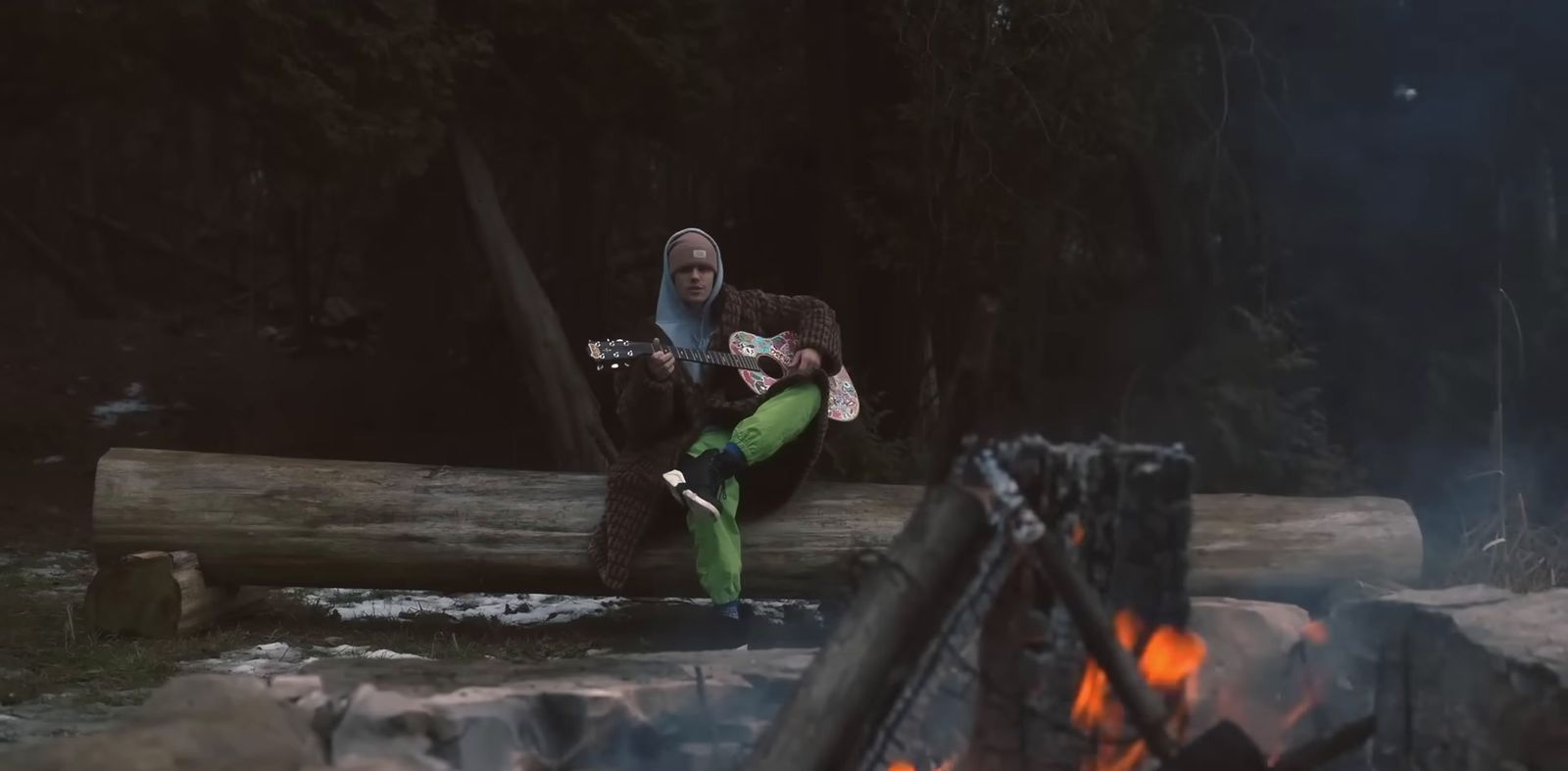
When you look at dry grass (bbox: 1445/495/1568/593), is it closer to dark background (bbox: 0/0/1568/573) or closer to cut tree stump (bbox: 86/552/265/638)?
dark background (bbox: 0/0/1568/573)

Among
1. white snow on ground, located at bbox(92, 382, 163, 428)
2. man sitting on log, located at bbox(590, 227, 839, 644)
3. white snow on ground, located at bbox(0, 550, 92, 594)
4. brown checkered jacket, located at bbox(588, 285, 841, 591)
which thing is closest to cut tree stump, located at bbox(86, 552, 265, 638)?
white snow on ground, located at bbox(0, 550, 92, 594)

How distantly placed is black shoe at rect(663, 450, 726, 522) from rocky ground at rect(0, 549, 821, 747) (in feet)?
2.38

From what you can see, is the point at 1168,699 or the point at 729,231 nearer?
the point at 1168,699

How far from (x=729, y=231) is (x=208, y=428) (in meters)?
4.42

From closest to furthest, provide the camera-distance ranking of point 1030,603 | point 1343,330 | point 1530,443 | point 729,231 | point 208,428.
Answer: point 1030,603
point 1530,443
point 1343,330
point 729,231
point 208,428

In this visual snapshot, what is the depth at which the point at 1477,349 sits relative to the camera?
6.52 meters

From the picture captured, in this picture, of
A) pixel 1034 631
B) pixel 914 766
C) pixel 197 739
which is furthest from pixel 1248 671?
pixel 197 739

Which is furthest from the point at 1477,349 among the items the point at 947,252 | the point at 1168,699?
the point at 1168,699

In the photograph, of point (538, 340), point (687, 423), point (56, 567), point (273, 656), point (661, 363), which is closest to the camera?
point (661, 363)

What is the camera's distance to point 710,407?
448 centimetres

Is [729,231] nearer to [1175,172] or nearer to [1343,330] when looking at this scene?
[1175,172]

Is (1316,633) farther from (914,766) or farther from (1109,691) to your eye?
(914,766)

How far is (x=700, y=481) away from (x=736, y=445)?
18 centimetres

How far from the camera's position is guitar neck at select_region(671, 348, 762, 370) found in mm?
4375
